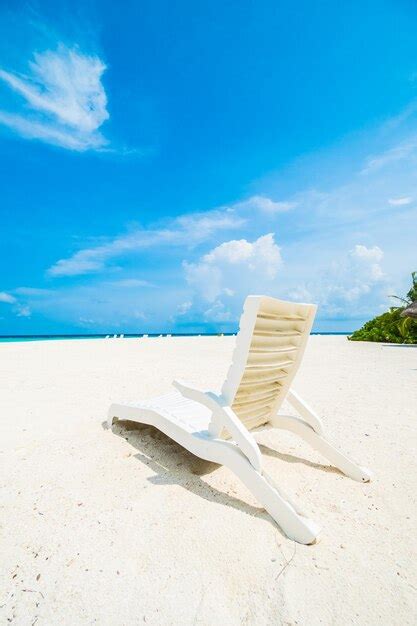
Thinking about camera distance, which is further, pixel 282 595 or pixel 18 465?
pixel 18 465

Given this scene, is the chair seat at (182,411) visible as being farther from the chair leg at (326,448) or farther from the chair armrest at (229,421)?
the chair leg at (326,448)

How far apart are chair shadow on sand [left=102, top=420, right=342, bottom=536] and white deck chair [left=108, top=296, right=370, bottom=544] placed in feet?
0.64

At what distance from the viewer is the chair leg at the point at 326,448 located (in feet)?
10.3

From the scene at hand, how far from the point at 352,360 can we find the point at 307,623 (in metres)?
10.0

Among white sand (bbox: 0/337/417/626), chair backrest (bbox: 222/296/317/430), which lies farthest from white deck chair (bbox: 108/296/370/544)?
white sand (bbox: 0/337/417/626)

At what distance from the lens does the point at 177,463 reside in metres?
3.20

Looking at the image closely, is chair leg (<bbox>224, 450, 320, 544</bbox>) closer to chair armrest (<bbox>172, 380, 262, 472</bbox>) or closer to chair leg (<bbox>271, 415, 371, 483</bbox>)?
chair armrest (<bbox>172, 380, 262, 472</bbox>)

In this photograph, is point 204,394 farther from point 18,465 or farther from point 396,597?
point 18,465

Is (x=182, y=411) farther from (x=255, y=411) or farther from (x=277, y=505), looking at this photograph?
(x=277, y=505)

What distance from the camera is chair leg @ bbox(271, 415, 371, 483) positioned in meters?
3.13

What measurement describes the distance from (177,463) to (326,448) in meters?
1.33

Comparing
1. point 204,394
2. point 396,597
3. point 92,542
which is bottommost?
point 396,597

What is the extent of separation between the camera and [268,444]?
389 cm

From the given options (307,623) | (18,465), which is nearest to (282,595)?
(307,623)
